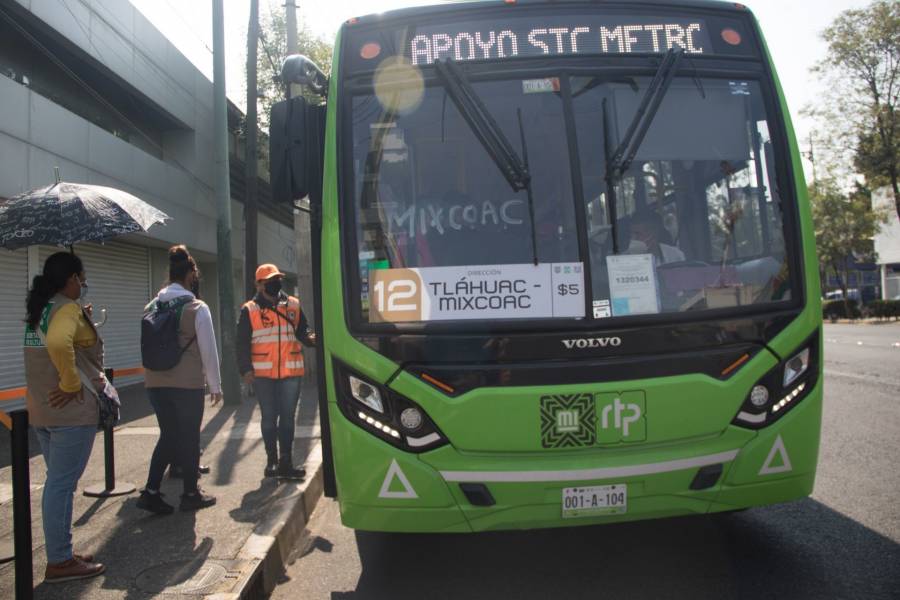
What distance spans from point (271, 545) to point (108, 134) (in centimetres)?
1052

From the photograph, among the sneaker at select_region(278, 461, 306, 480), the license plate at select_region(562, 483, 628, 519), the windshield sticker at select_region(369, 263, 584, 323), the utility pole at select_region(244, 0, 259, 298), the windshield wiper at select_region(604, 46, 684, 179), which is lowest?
the sneaker at select_region(278, 461, 306, 480)

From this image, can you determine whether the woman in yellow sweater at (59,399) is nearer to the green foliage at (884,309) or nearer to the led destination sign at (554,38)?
the led destination sign at (554,38)

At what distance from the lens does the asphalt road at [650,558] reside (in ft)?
12.1

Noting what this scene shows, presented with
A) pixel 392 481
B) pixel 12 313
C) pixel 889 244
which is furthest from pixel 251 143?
pixel 889 244

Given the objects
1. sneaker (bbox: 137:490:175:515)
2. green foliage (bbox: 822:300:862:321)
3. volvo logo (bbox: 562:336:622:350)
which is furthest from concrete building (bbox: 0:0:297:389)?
green foliage (bbox: 822:300:862:321)

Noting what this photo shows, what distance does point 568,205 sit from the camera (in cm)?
362

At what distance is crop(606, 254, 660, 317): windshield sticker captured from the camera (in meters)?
3.57

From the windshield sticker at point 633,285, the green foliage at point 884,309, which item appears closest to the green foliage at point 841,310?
the green foliage at point 884,309

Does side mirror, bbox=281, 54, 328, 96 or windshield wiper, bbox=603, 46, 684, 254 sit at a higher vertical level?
side mirror, bbox=281, 54, 328, 96

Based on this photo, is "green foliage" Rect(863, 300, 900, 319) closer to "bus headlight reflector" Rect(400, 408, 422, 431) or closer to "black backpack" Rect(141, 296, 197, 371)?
"black backpack" Rect(141, 296, 197, 371)

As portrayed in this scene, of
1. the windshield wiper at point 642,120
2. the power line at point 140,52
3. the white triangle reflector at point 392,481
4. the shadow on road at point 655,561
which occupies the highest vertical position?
the power line at point 140,52

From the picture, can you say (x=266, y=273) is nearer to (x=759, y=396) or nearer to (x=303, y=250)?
(x=759, y=396)

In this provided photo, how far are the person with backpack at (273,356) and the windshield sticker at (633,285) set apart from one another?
3.01m

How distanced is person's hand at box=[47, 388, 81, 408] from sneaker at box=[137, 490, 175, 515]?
140cm
